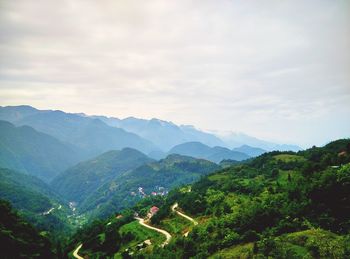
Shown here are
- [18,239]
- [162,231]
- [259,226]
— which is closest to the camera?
[259,226]

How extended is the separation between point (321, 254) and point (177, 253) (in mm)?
24413

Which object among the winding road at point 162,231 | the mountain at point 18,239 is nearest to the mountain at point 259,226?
the winding road at point 162,231

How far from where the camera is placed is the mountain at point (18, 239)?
50.9 metres

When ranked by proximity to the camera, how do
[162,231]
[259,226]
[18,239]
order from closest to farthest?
[259,226] → [18,239] → [162,231]

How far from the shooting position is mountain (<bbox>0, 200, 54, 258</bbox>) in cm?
5094

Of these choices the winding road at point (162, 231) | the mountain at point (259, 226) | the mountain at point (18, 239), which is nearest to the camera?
the mountain at point (259, 226)

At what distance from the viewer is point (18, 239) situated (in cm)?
5316

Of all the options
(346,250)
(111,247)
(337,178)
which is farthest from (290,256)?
(111,247)

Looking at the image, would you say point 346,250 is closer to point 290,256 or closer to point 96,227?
point 290,256

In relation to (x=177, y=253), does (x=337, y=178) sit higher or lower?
higher

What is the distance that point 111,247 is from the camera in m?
80.6

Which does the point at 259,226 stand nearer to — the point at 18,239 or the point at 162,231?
the point at 162,231

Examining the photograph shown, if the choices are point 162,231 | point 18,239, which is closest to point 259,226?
point 162,231

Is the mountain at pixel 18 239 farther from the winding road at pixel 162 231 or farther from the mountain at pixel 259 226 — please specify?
the winding road at pixel 162 231
